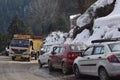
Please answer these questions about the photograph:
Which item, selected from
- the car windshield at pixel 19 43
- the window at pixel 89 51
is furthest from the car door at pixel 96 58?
the car windshield at pixel 19 43

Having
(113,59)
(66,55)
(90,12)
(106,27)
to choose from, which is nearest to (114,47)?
(113,59)

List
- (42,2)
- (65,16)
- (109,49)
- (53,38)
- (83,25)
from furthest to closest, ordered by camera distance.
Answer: (42,2) < (65,16) < (53,38) < (83,25) < (109,49)

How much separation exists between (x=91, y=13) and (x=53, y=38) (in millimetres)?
32984

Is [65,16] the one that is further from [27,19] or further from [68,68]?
[68,68]

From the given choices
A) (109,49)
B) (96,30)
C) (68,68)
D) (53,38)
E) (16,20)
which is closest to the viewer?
(109,49)

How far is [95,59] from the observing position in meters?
15.1

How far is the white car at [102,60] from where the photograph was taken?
45.1ft

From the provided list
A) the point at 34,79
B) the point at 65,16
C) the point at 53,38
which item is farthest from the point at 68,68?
the point at 65,16

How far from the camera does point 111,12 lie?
31750 millimetres

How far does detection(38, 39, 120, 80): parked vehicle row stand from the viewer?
13828 mm

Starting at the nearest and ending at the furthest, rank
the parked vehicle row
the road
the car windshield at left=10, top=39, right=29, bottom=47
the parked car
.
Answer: the parked vehicle row, the road, the parked car, the car windshield at left=10, top=39, right=29, bottom=47

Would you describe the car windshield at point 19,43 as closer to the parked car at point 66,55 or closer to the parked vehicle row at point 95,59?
the parked car at point 66,55

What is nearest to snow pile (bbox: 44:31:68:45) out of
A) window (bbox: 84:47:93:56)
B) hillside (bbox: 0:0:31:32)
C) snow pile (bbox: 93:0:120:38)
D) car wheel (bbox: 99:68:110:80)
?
snow pile (bbox: 93:0:120:38)

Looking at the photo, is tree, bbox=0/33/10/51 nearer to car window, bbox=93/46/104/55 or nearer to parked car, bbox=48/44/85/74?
parked car, bbox=48/44/85/74
